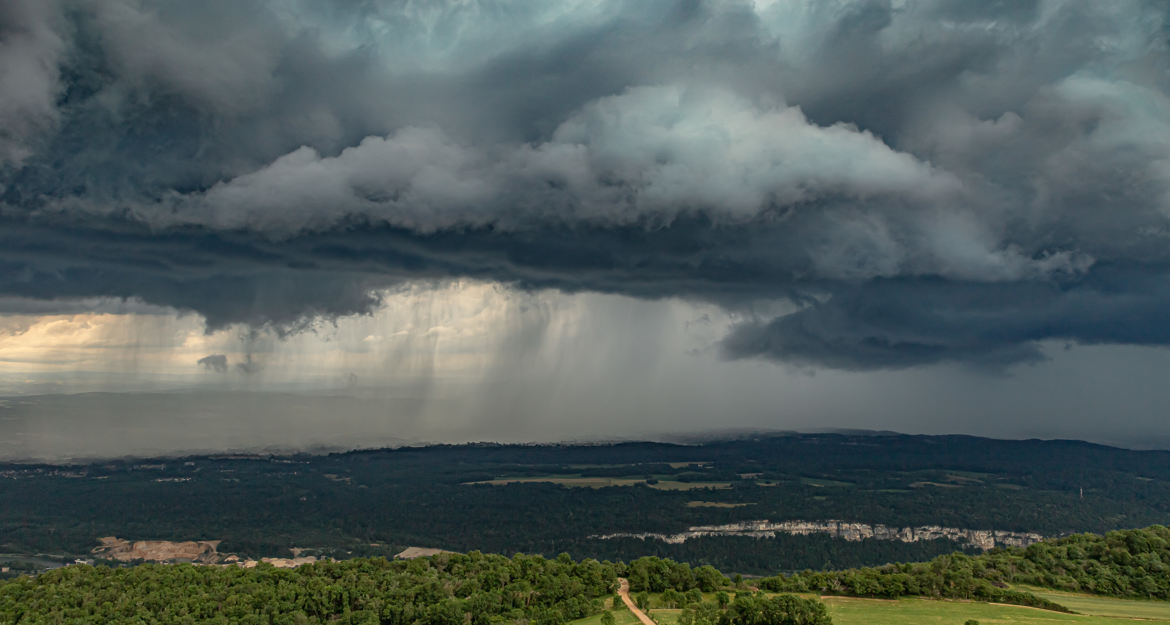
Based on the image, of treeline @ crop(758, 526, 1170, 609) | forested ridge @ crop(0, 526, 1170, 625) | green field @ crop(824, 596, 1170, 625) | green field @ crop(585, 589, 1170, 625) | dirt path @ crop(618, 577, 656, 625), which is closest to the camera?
green field @ crop(824, 596, 1170, 625)

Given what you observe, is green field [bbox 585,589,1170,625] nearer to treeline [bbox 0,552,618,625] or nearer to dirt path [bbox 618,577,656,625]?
dirt path [bbox 618,577,656,625]

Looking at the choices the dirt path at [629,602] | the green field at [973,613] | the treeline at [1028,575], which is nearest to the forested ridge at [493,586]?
the treeline at [1028,575]

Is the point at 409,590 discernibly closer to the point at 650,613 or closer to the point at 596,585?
the point at 596,585

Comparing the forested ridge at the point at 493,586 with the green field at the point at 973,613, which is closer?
the green field at the point at 973,613

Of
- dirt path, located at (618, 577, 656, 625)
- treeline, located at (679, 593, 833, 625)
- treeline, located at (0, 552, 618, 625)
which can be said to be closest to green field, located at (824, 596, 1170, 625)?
treeline, located at (679, 593, 833, 625)

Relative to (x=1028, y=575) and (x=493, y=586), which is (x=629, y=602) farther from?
(x=1028, y=575)

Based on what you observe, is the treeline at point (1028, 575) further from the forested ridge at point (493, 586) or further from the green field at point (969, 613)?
the green field at point (969, 613)
